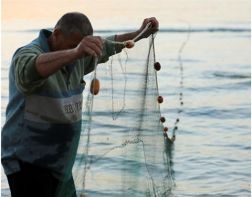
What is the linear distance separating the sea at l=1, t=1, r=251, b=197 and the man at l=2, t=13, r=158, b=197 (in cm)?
329

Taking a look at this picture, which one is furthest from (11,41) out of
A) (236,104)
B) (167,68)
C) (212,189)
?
(212,189)

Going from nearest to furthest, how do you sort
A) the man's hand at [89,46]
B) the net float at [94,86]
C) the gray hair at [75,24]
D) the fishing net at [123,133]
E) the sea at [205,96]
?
1. the man's hand at [89,46]
2. the gray hair at [75,24]
3. the net float at [94,86]
4. the fishing net at [123,133]
5. the sea at [205,96]

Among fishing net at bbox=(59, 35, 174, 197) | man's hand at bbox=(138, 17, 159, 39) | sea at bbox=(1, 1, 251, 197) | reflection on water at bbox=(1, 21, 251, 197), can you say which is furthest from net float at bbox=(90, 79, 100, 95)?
sea at bbox=(1, 1, 251, 197)

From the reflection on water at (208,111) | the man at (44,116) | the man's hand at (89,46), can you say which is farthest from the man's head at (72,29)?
the reflection on water at (208,111)

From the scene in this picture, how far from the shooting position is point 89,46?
10.9 ft

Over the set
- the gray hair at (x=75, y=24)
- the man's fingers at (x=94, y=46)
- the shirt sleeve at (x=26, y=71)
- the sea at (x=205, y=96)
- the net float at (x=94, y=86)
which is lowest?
the sea at (x=205, y=96)

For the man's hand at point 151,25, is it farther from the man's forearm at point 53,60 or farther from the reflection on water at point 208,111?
the man's forearm at point 53,60

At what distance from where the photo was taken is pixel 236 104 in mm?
12273

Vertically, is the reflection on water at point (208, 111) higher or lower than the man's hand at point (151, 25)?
lower

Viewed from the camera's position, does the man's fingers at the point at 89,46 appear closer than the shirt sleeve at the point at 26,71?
Yes

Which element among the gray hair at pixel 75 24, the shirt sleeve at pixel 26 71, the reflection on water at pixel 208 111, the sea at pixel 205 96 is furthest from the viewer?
the sea at pixel 205 96

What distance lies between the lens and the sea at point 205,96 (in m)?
7.88

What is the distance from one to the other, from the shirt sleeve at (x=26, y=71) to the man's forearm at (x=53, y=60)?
0.04 metres

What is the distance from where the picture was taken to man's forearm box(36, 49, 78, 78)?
3396 millimetres
